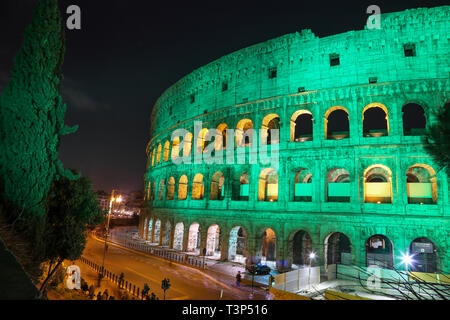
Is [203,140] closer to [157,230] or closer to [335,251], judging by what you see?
[157,230]

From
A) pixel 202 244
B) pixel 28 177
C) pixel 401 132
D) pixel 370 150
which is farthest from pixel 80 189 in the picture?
pixel 401 132

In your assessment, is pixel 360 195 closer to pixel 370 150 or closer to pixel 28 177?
pixel 370 150

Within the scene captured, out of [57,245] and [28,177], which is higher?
[28,177]

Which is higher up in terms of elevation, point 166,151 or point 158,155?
point 166,151

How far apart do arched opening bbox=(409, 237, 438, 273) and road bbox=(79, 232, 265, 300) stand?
41.6ft

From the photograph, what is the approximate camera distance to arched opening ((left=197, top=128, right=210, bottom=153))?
2927 cm

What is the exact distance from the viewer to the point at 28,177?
9.10 m

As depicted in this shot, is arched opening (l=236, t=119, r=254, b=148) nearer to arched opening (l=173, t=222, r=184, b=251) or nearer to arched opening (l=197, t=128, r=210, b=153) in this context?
arched opening (l=197, t=128, r=210, b=153)

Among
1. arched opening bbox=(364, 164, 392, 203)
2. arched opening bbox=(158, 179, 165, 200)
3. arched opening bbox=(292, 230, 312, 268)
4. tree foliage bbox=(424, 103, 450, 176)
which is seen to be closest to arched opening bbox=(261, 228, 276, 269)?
arched opening bbox=(292, 230, 312, 268)

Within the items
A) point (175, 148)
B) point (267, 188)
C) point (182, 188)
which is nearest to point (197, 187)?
point (182, 188)

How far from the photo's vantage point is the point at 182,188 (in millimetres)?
31766

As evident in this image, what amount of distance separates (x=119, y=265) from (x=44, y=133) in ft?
51.6

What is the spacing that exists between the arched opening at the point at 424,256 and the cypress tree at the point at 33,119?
2347 centimetres

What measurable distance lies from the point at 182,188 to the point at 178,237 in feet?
17.9
